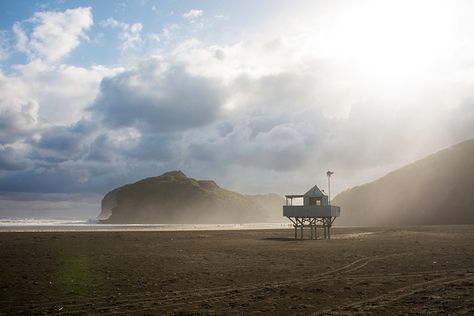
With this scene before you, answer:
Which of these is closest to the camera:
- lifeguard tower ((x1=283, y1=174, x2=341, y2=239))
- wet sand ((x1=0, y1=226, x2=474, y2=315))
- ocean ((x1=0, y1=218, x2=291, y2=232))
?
wet sand ((x1=0, y1=226, x2=474, y2=315))

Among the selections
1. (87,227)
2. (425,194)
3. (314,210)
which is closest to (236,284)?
(314,210)

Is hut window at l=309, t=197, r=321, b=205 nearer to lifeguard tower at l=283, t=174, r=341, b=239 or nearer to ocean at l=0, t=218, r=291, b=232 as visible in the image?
lifeguard tower at l=283, t=174, r=341, b=239

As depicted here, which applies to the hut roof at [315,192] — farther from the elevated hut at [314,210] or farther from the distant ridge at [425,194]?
the distant ridge at [425,194]

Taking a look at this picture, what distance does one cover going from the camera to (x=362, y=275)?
20500mm

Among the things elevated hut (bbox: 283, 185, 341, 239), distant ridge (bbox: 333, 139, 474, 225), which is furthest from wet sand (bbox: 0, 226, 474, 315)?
distant ridge (bbox: 333, 139, 474, 225)

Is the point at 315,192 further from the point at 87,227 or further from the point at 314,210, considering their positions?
the point at 87,227

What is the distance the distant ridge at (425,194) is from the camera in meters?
141

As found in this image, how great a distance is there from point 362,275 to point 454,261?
9168 mm

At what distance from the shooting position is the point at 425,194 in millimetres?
155625

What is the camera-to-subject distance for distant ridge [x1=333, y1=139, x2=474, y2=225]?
141 metres

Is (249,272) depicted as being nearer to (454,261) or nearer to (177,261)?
(177,261)

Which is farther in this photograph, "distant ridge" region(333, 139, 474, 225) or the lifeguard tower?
"distant ridge" region(333, 139, 474, 225)

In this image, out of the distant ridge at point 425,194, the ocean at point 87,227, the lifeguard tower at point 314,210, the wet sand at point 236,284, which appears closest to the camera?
the wet sand at point 236,284

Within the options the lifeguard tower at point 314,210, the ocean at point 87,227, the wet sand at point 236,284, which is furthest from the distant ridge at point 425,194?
the wet sand at point 236,284
